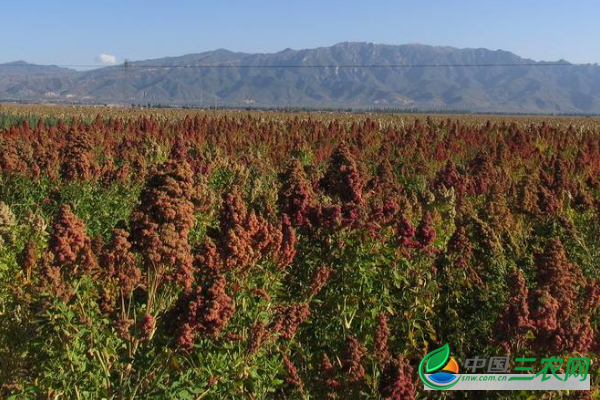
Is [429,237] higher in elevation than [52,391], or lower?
higher

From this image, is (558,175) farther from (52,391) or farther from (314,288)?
(52,391)

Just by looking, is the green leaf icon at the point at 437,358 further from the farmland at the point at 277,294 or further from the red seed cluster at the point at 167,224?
the red seed cluster at the point at 167,224

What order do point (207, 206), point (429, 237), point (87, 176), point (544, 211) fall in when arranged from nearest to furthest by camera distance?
1. point (429, 237)
2. point (207, 206)
3. point (544, 211)
4. point (87, 176)

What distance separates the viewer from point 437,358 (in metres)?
5.19

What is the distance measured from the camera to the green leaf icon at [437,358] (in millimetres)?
5109

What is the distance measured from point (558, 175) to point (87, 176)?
7.14 metres

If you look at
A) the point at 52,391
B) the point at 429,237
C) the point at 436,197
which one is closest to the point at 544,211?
the point at 436,197

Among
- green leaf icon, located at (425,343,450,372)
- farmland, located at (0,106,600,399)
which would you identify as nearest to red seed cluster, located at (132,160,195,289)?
farmland, located at (0,106,600,399)

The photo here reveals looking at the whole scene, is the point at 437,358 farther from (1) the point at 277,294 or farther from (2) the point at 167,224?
(2) the point at 167,224

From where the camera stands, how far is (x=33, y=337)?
14.6ft

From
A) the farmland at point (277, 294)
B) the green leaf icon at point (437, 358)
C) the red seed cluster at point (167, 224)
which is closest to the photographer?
the farmland at point (277, 294)

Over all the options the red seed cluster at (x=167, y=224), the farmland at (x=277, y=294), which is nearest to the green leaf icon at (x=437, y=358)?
the farmland at (x=277, y=294)

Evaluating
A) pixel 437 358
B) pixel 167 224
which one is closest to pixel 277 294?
pixel 437 358

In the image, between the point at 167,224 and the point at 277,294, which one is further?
the point at 277,294
